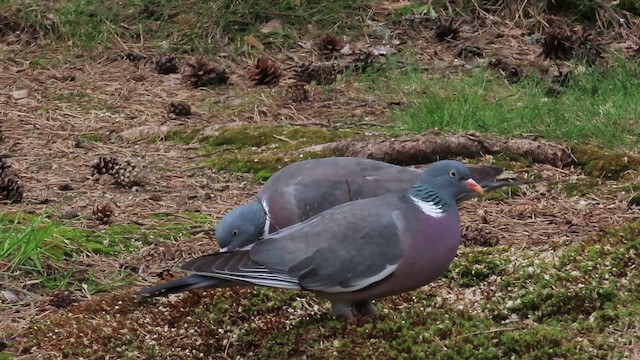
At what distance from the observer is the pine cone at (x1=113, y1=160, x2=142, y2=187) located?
15.2 feet

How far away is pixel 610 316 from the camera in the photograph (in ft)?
8.82

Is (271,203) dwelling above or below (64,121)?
above

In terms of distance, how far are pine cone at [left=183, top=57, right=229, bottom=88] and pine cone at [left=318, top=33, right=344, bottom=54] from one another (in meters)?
0.85

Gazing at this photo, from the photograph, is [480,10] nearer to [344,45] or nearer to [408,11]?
[408,11]

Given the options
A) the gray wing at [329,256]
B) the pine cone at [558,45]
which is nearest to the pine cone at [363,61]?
the pine cone at [558,45]

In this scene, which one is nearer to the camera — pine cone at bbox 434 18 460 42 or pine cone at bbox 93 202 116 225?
pine cone at bbox 93 202 116 225

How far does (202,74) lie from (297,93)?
818mm

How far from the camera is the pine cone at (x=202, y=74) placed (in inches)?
266

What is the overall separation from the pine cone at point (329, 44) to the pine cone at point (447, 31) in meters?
0.78

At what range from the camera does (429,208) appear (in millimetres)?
2701

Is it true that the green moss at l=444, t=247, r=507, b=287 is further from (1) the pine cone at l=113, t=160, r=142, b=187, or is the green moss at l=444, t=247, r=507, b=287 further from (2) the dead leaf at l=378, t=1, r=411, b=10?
(2) the dead leaf at l=378, t=1, r=411, b=10

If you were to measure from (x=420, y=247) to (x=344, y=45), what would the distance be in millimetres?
4959

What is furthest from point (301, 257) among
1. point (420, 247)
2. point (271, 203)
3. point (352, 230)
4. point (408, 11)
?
point (408, 11)

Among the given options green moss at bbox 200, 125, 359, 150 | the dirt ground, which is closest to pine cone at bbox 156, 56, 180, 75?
the dirt ground
